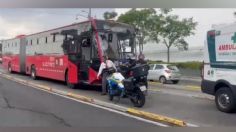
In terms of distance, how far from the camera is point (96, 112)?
1087cm

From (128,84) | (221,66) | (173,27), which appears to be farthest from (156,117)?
(173,27)

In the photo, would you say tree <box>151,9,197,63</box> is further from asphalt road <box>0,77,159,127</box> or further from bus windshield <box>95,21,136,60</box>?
asphalt road <box>0,77,159,127</box>

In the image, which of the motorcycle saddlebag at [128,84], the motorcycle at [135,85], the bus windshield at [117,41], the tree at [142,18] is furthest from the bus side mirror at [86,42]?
the tree at [142,18]

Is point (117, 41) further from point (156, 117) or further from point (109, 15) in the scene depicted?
point (109, 15)

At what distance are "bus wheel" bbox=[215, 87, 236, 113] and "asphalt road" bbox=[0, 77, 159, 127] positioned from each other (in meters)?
2.87

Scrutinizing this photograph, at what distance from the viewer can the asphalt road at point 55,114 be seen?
9.24 metres

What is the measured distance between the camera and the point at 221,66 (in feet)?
36.2

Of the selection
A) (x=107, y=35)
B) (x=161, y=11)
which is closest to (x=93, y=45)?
(x=107, y=35)

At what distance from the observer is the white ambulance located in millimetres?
10508

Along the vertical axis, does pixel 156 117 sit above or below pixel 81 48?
below

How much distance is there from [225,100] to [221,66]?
100 centimetres

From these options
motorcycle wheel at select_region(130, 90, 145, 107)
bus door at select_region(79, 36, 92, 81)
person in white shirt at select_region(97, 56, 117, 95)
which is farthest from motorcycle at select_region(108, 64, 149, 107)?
bus door at select_region(79, 36, 92, 81)

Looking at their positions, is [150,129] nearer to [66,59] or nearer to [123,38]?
[123,38]

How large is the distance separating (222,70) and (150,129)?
367 centimetres
